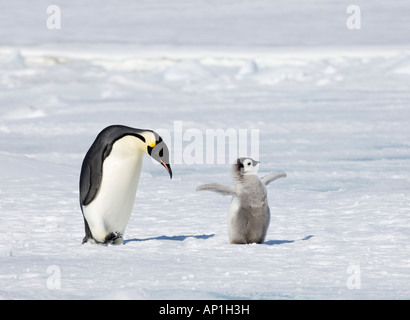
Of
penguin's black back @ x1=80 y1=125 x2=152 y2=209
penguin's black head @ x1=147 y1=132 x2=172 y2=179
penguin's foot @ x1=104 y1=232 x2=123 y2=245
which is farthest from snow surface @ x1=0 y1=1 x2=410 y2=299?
penguin's black head @ x1=147 y1=132 x2=172 y2=179

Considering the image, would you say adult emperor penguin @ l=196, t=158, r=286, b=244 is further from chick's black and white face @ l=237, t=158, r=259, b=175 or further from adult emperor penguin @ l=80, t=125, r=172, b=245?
adult emperor penguin @ l=80, t=125, r=172, b=245

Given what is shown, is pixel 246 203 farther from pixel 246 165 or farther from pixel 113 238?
pixel 113 238

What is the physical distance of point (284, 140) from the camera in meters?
9.85

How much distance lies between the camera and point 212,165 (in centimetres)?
812

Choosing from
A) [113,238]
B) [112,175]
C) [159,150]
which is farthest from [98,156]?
[113,238]

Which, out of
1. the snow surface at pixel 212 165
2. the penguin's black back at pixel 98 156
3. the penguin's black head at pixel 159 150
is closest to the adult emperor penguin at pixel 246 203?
the snow surface at pixel 212 165

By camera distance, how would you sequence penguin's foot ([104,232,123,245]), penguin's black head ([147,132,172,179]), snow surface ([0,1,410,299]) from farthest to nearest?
1. penguin's foot ([104,232,123,245])
2. penguin's black head ([147,132,172,179])
3. snow surface ([0,1,410,299])

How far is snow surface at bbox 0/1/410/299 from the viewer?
338 cm

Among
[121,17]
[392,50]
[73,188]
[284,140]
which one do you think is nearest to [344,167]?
[284,140]

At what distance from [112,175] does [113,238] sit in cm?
A: 32

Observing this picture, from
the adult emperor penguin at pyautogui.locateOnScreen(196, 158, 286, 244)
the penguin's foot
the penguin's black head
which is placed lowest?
the penguin's foot

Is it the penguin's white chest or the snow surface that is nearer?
the snow surface
